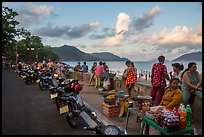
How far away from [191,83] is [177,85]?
2.85 feet

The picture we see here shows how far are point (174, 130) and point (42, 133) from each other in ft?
9.66

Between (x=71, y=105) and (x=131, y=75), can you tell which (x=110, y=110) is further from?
(x=131, y=75)

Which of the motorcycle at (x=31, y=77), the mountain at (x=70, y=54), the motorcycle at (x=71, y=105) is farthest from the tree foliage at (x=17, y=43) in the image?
the mountain at (x=70, y=54)

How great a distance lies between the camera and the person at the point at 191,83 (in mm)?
5549

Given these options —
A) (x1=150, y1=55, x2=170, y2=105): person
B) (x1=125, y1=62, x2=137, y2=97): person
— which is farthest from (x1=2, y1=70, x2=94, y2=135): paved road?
(x1=125, y1=62, x2=137, y2=97): person

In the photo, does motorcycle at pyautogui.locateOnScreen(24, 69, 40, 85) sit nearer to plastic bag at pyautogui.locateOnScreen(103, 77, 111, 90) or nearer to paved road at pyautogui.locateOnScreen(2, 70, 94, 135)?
plastic bag at pyautogui.locateOnScreen(103, 77, 111, 90)

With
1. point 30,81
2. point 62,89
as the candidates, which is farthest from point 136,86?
point 30,81

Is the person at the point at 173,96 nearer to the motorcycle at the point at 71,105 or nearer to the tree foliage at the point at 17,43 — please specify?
the motorcycle at the point at 71,105

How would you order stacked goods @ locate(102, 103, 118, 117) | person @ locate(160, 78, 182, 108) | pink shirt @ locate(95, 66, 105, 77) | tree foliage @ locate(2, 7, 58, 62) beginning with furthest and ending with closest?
tree foliage @ locate(2, 7, 58, 62) < pink shirt @ locate(95, 66, 105, 77) < stacked goods @ locate(102, 103, 118, 117) < person @ locate(160, 78, 182, 108)

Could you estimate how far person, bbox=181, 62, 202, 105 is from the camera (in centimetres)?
555

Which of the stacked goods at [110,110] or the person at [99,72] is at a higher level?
the person at [99,72]

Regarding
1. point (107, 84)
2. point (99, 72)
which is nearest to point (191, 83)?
point (107, 84)

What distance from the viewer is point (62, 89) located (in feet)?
23.8

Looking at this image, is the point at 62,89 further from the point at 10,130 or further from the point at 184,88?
the point at 184,88
